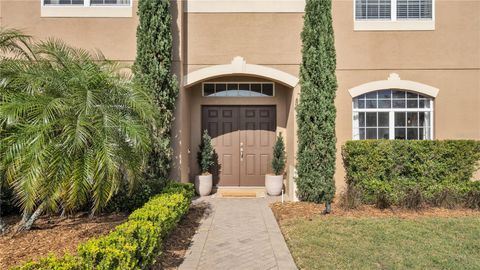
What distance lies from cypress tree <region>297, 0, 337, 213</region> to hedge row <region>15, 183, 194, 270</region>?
3.67 meters

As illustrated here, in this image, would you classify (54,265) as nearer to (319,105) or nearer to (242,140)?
(319,105)

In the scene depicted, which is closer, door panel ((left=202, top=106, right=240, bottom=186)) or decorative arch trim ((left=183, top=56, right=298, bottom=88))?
decorative arch trim ((left=183, top=56, right=298, bottom=88))

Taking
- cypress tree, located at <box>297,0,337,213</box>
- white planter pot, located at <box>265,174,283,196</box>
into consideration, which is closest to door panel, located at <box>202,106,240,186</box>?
white planter pot, located at <box>265,174,283,196</box>

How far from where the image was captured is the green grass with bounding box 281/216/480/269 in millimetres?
4508

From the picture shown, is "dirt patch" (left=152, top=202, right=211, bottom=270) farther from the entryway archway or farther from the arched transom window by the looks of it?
the arched transom window

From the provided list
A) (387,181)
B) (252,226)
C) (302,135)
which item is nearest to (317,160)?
(302,135)

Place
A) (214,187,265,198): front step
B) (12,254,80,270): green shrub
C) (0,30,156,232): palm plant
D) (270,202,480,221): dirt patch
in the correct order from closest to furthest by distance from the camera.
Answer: (12,254,80,270): green shrub
(0,30,156,232): palm plant
(270,202,480,221): dirt patch
(214,187,265,198): front step

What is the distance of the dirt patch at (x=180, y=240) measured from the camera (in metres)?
4.68

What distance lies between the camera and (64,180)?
4586 mm

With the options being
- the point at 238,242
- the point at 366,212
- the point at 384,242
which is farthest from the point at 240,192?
the point at 384,242

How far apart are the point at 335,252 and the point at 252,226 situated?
1982mm

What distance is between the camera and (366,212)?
7.19 meters

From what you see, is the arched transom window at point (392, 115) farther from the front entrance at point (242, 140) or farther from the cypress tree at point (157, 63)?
the cypress tree at point (157, 63)

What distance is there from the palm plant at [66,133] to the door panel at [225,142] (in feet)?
15.6
